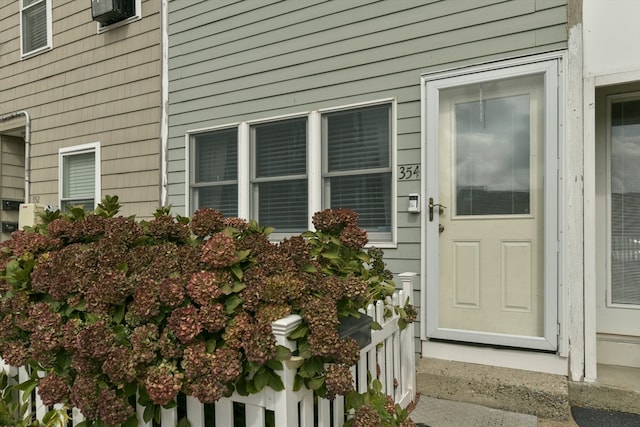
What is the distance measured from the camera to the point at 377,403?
177 centimetres

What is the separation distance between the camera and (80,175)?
5.36 meters

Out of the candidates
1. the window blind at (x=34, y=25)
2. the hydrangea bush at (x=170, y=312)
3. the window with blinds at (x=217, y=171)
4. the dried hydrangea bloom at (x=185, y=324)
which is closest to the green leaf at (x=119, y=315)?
the hydrangea bush at (x=170, y=312)

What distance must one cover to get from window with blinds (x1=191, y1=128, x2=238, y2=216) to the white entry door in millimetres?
2002

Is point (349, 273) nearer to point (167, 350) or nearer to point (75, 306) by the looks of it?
point (167, 350)

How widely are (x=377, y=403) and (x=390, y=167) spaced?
6.46 ft

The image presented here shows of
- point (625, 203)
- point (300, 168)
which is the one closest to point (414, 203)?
point (300, 168)

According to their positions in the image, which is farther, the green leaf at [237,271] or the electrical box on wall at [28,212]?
the electrical box on wall at [28,212]

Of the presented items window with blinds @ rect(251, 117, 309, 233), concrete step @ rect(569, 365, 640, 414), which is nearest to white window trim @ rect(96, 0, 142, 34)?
window with blinds @ rect(251, 117, 309, 233)

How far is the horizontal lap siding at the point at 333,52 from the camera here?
9.65 feet

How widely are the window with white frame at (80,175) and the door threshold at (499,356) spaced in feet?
13.8

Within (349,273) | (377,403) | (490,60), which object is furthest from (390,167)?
(377,403)

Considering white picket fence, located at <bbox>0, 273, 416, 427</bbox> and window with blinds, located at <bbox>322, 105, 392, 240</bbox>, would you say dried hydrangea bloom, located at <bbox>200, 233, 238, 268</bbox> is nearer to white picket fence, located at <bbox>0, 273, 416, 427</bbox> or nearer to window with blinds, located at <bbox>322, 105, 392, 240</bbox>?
white picket fence, located at <bbox>0, 273, 416, 427</bbox>

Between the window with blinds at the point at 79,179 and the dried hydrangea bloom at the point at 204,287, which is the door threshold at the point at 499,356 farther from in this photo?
the window with blinds at the point at 79,179

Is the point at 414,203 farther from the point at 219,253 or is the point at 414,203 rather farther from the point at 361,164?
the point at 219,253
